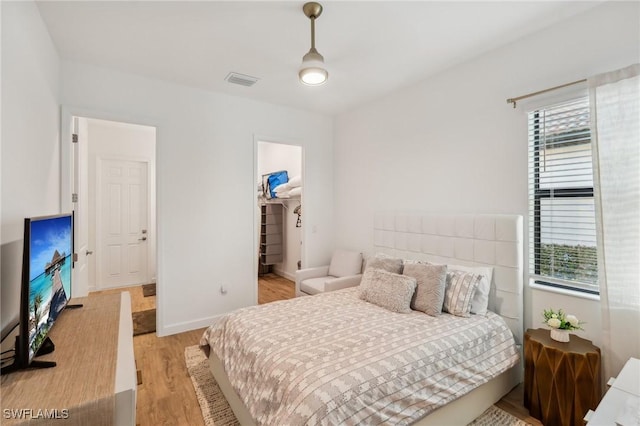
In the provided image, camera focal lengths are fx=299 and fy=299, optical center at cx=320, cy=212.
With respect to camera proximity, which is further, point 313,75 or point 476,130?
point 476,130

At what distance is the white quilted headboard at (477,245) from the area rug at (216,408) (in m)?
0.58

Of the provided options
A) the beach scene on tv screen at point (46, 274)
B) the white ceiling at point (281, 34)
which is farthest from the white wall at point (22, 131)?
the white ceiling at point (281, 34)

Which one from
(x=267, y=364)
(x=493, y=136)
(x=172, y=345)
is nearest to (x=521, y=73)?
(x=493, y=136)

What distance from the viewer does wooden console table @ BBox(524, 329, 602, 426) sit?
1.76 metres

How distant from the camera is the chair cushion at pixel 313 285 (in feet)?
11.4

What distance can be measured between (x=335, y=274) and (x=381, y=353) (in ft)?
7.42

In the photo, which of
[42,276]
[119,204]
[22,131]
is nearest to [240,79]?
[22,131]

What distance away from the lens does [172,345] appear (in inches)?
119

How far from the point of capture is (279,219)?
19.5 ft

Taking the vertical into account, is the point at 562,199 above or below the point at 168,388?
above

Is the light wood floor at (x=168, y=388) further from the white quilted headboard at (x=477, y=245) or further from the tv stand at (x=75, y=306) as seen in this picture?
the tv stand at (x=75, y=306)

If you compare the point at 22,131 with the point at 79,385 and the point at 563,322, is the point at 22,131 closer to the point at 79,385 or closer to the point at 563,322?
the point at 79,385

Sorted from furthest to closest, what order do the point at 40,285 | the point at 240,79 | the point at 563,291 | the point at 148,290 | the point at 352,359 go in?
1. the point at 148,290
2. the point at 240,79
3. the point at 563,291
4. the point at 352,359
5. the point at 40,285

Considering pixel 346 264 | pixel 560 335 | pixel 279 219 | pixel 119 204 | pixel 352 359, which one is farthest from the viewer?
pixel 279 219
